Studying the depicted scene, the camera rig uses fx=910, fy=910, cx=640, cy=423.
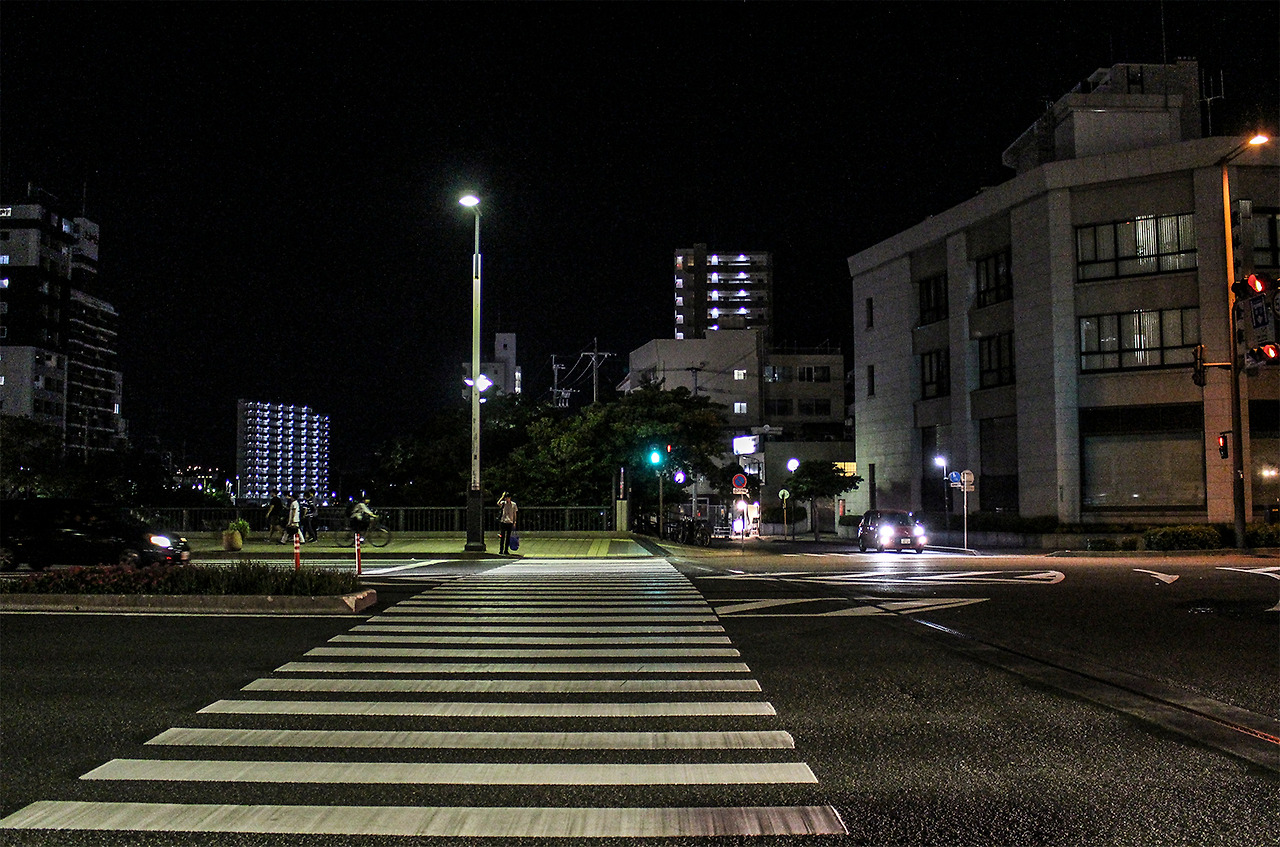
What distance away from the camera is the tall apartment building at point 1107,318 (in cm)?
3728

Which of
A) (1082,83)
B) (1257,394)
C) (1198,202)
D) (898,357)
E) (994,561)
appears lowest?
(994,561)

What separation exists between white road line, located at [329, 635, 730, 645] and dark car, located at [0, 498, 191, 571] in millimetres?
10865

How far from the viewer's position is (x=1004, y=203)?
43.6 metres

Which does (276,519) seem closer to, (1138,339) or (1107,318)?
(1107,318)

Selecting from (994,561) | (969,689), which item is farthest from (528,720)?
(994,561)

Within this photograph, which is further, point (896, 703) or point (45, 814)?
point (896, 703)

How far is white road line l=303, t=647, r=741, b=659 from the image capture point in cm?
1009

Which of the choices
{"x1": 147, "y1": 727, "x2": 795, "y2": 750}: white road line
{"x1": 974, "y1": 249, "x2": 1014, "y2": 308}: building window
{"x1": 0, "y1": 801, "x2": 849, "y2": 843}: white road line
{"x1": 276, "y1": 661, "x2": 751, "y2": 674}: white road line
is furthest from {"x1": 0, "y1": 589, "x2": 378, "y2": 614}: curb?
{"x1": 974, "y1": 249, "x2": 1014, "y2": 308}: building window

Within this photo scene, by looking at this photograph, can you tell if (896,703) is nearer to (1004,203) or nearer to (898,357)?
(1004,203)

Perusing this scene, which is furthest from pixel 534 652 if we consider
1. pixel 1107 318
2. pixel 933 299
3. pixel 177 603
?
pixel 933 299

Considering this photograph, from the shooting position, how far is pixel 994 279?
150 feet

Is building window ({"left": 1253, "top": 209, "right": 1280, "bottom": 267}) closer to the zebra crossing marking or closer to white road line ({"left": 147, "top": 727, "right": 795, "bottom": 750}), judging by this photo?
white road line ({"left": 147, "top": 727, "right": 795, "bottom": 750})

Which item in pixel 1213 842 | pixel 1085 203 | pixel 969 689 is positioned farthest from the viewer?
pixel 1085 203

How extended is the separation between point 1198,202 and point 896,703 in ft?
124
